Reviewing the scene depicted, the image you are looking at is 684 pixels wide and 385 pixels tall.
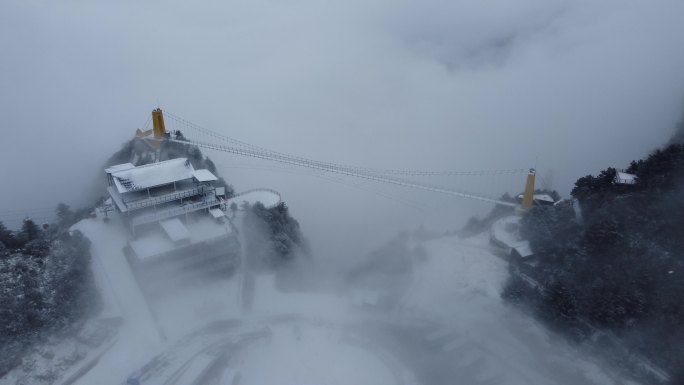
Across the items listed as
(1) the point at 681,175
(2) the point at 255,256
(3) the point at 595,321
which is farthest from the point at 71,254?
(1) the point at 681,175

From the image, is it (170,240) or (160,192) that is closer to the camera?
(170,240)

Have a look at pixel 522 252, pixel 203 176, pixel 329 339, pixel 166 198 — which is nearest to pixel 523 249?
pixel 522 252

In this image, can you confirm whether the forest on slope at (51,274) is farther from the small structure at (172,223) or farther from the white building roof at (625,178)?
the white building roof at (625,178)

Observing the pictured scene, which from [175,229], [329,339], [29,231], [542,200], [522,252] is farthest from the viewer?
[542,200]

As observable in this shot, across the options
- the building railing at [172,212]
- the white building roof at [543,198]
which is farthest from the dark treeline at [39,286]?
the white building roof at [543,198]

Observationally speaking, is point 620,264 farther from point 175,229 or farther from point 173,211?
point 173,211

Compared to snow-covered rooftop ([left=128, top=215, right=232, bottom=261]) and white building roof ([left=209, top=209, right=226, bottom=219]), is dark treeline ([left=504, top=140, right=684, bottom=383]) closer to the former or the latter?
snow-covered rooftop ([left=128, top=215, right=232, bottom=261])
